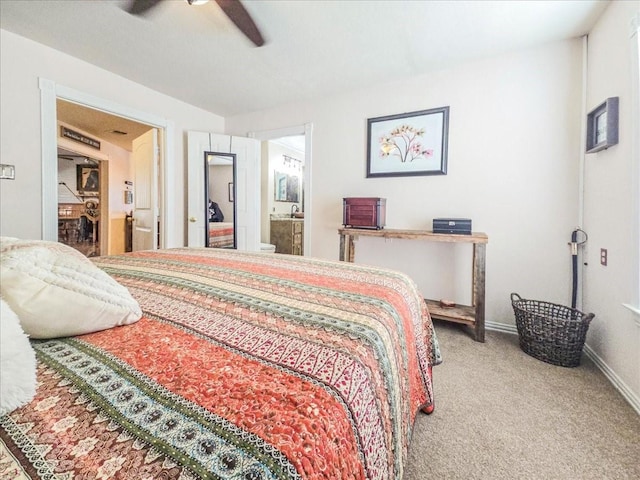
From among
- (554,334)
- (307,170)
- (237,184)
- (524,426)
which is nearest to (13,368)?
(524,426)

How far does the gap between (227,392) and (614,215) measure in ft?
8.02

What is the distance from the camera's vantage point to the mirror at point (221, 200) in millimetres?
4043

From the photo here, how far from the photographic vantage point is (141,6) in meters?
1.92

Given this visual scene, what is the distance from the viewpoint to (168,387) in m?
0.51

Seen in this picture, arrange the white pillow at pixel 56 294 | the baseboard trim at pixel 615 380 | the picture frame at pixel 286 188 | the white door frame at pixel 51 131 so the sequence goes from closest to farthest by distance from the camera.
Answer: the white pillow at pixel 56 294 → the baseboard trim at pixel 615 380 → the white door frame at pixel 51 131 → the picture frame at pixel 286 188

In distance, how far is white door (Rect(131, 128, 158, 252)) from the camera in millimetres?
3605

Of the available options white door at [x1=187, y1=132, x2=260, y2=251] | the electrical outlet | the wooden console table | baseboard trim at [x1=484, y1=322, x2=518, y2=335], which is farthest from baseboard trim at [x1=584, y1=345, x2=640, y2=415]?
the electrical outlet

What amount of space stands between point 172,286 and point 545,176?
2.91 meters

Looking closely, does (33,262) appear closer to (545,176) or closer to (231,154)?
(545,176)

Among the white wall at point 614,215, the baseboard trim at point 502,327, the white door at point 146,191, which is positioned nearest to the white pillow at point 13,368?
the white wall at point 614,215

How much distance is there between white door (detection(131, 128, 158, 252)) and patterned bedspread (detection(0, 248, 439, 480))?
9.72ft

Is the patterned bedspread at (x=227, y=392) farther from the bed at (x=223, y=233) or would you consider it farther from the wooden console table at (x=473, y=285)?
the bed at (x=223, y=233)

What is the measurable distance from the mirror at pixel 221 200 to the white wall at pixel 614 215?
12.3 feet

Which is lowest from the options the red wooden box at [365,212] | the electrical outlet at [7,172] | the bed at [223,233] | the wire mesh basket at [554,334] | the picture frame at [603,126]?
the wire mesh basket at [554,334]
